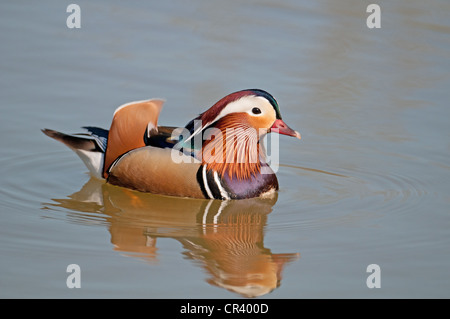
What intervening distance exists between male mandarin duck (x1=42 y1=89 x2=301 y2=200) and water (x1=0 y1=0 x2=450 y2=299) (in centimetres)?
17

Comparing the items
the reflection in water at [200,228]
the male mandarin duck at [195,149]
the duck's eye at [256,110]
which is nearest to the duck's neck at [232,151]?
the male mandarin duck at [195,149]

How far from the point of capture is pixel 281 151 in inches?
343

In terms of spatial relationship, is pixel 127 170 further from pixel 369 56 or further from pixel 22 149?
pixel 369 56

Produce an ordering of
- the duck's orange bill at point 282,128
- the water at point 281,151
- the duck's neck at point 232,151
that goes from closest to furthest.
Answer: the water at point 281,151 → the duck's orange bill at point 282,128 → the duck's neck at point 232,151

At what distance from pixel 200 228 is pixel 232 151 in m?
1.18

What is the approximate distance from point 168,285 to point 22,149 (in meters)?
Answer: 3.17

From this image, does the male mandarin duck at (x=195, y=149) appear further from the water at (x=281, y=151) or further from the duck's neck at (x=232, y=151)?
the water at (x=281, y=151)

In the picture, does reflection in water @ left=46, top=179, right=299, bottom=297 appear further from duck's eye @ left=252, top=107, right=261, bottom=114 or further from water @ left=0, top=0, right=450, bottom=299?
duck's eye @ left=252, top=107, right=261, bottom=114

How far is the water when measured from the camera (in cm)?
603

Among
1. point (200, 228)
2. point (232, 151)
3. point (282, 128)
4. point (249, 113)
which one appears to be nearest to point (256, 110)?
point (249, 113)

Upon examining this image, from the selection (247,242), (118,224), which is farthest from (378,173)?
(118,224)

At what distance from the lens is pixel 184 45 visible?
11.1 metres

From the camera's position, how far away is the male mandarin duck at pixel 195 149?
757 centimetres

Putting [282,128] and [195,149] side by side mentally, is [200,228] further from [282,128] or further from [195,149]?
[282,128]
